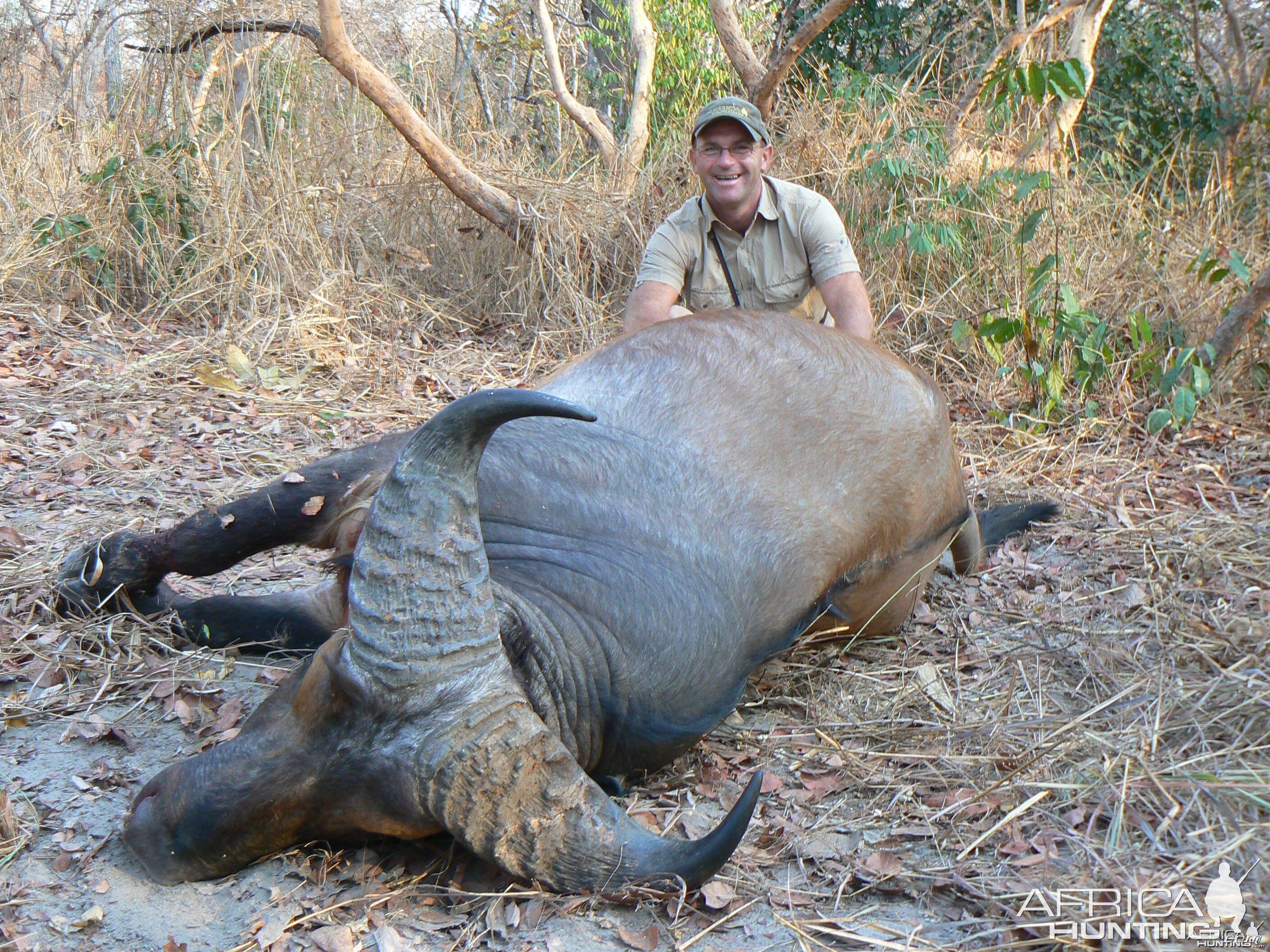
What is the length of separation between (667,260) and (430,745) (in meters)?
3.44

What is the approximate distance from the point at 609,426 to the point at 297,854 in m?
1.33

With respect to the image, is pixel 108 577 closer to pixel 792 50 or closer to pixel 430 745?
pixel 430 745

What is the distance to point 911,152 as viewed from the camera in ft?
19.5

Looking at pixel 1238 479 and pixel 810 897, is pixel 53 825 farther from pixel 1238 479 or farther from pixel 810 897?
pixel 1238 479

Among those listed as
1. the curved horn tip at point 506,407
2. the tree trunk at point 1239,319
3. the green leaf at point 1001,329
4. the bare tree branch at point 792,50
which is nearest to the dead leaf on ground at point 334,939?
the curved horn tip at point 506,407

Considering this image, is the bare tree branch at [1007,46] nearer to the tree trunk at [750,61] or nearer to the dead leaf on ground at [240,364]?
the tree trunk at [750,61]

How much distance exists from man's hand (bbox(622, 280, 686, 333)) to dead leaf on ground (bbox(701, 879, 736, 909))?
2.95m

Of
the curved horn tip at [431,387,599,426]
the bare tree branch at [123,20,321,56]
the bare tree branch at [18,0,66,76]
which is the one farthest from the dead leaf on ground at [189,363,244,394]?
the bare tree branch at [18,0,66,76]

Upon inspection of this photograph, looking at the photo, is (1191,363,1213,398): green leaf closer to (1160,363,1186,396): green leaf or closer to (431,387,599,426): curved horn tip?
(1160,363,1186,396): green leaf

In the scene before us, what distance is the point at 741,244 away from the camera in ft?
16.0

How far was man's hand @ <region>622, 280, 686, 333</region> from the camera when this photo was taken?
15.5 feet

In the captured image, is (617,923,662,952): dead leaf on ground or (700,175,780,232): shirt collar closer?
(617,923,662,952): dead leaf on ground

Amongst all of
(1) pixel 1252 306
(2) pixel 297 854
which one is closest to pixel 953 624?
(2) pixel 297 854

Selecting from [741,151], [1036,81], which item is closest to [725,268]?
[741,151]
